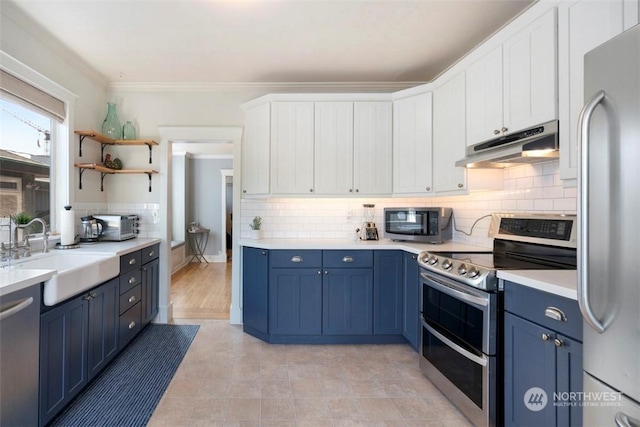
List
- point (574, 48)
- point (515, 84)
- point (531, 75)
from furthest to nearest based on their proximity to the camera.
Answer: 1. point (515, 84)
2. point (531, 75)
3. point (574, 48)

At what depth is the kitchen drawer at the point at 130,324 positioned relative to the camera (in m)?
2.44

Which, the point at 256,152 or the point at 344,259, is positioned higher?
the point at 256,152

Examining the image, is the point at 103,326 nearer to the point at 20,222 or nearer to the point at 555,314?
the point at 20,222

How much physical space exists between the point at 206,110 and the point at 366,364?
309 cm

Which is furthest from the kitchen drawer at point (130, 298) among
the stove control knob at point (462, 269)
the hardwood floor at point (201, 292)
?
the stove control knob at point (462, 269)

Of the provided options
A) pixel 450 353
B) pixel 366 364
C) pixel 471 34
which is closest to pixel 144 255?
pixel 366 364

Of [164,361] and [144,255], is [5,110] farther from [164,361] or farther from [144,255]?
[164,361]

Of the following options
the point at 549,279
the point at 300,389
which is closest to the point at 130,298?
the point at 300,389

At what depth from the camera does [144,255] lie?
2.87m

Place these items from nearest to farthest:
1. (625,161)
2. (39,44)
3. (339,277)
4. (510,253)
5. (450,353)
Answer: (625,161) → (450,353) → (510,253) → (39,44) → (339,277)

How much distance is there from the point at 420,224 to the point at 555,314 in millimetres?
1583

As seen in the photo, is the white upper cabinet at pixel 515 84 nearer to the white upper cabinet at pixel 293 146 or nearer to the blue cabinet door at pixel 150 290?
the white upper cabinet at pixel 293 146

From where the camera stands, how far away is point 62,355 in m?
1.70

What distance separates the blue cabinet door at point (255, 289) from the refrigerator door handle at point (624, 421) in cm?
231
